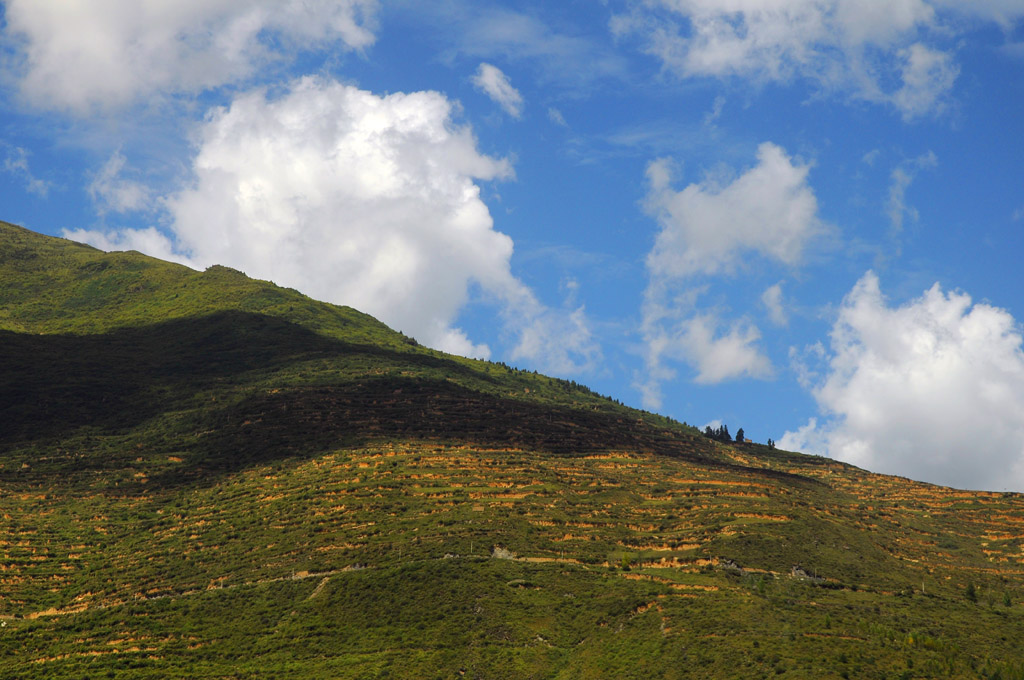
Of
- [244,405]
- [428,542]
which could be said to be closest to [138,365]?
[244,405]

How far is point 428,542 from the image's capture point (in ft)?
284

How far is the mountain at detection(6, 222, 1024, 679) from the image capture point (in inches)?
2749

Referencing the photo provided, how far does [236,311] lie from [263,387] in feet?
148

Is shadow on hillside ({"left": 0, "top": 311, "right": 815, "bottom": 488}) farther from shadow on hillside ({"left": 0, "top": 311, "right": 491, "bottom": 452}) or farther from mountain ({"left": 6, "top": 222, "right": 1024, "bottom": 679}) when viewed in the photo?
mountain ({"left": 6, "top": 222, "right": 1024, "bottom": 679})

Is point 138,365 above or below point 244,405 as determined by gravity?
above

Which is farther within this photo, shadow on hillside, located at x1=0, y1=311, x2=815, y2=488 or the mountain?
shadow on hillside, located at x1=0, y1=311, x2=815, y2=488

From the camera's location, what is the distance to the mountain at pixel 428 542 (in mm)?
69812

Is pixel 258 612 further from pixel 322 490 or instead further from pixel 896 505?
pixel 896 505

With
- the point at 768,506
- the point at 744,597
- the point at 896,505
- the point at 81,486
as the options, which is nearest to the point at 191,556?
the point at 81,486

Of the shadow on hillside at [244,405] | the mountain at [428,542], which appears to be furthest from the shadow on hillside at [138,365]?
the mountain at [428,542]

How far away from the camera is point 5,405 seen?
131 meters

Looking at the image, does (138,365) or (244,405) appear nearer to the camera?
(244,405)

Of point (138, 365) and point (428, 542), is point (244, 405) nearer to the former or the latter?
point (138, 365)

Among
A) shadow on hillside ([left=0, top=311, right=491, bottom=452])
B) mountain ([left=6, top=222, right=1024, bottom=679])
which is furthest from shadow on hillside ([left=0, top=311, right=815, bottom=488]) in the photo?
mountain ([left=6, top=222, right=1024, bottom=679])
